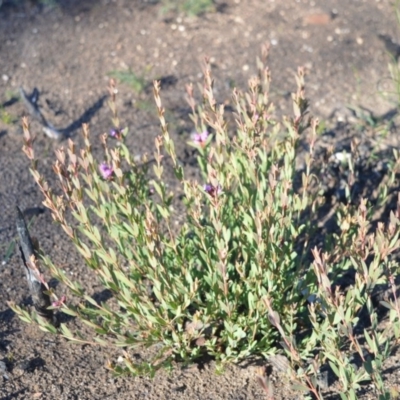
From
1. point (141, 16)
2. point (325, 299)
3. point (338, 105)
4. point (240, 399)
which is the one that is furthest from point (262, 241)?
point (141, 16)

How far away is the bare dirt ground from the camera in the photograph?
14.6ft

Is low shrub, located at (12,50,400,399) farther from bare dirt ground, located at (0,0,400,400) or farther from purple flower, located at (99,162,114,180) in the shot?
bare dirt ground, located at (0,0,400,400)

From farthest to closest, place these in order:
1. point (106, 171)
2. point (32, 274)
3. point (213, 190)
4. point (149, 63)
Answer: point (149, 63) < point (32, 274) < point (106, 171) < point (213, 190)

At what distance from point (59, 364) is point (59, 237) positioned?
844 millimetres

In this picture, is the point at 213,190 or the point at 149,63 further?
the point at 149,63

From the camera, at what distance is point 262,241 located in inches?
113

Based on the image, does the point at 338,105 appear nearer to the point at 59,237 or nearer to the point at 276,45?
the point at 276,45

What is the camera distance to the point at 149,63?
5.34 metres

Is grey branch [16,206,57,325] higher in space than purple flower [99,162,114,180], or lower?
lower

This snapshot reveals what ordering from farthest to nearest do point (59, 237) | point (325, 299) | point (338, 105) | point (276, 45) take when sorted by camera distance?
point (276, 45) < point (338, 105) < point (59, 237) < point (325, 299)

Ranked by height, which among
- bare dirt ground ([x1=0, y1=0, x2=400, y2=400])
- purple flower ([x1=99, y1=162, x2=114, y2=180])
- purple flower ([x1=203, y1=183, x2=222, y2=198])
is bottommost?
bare dirt ground ([x1=0, y1=0, x2=400, y2=400])

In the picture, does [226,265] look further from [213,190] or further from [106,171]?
[106,171]

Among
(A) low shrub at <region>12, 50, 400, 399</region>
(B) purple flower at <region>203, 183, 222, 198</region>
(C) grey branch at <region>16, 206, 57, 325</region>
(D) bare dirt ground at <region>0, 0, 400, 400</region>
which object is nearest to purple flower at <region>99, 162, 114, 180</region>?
(A) low shrub at <region>12, 50, 400, 399</region>

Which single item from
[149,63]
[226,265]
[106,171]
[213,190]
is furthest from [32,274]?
[149,63]
